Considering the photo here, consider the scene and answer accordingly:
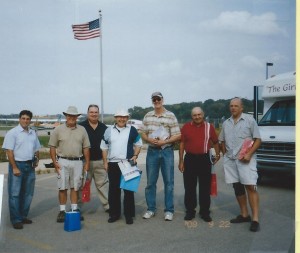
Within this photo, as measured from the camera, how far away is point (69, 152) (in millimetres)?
5574

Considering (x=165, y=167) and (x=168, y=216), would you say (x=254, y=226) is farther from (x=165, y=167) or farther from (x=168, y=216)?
(x=165, y=167)

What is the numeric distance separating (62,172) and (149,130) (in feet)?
4.68

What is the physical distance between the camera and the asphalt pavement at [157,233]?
14.8ft

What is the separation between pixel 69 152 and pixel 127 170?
0.88 meters

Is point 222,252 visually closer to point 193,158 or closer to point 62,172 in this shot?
point 193,158

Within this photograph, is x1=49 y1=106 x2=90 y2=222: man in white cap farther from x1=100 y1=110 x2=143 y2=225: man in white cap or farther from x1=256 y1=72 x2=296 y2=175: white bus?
x1=256 y1=72 x2=296 y2=175: white bus

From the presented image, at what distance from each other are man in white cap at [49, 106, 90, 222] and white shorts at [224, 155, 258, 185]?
210 cm

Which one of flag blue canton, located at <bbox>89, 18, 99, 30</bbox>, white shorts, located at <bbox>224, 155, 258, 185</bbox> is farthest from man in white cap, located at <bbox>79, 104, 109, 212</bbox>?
flag blue canton, located at <bbox>89, 18, 99, 30</bbox>

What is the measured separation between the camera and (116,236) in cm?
496

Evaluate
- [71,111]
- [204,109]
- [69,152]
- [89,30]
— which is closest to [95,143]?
[69,152]

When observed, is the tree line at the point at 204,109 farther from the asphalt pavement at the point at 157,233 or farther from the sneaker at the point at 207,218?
the asphalt pavement at the point at 157,233

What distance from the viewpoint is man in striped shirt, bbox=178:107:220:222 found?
18.7 ft

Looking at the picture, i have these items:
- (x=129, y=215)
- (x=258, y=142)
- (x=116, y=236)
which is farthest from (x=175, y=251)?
(x=258, y=142)

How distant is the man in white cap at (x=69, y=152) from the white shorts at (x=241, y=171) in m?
2.10
